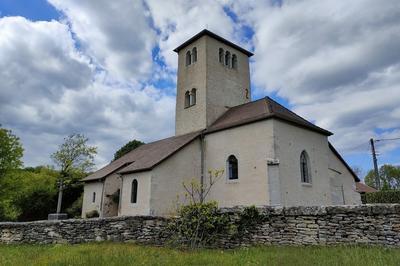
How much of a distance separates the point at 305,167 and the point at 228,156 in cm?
461

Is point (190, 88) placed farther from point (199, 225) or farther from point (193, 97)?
point (199, 225)

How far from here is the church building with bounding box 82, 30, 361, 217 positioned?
16.1 meters

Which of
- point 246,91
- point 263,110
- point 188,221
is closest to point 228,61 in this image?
point 246,91

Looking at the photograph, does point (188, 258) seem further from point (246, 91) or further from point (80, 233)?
point (246, 91)

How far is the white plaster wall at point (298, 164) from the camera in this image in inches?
624

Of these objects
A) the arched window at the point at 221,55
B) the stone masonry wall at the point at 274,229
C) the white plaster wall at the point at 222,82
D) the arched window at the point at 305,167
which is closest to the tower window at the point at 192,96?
the white plaster wall at the point at 222,82

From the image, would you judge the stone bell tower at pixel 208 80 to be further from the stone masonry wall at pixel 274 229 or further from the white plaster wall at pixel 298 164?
the stone masonry wall at pixel 274 229

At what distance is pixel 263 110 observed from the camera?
17.6 metres

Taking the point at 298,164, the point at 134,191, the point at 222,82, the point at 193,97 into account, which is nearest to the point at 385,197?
the point at 298,164

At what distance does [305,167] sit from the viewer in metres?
17.3

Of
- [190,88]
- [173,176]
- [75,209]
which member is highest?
[190,88]

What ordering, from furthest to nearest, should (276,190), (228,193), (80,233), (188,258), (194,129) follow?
(194,129) → (228,193) → (276,190) → (80,233) → (188,258)

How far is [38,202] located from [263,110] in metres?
24.5

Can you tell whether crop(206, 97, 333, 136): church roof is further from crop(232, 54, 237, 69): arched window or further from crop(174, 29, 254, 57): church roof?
crop(174, 29, 254, 57): church roof
